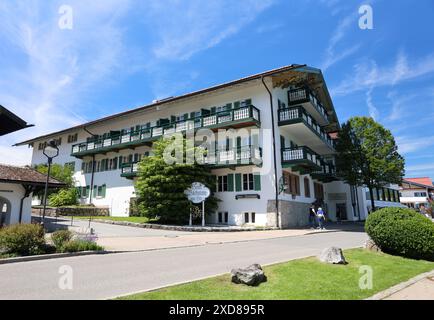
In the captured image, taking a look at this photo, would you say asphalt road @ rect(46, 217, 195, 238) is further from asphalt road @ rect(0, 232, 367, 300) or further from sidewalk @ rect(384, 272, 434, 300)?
sidewalk @ rect(384, 272, 434, 300)

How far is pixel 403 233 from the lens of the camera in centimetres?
1075

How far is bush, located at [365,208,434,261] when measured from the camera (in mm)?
10438

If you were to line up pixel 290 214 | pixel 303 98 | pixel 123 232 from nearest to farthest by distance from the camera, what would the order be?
pixel 123 232
pixel 290 214
pixel 303 98

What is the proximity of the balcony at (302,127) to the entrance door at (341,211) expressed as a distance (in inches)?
316

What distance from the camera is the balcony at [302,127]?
2509 cm

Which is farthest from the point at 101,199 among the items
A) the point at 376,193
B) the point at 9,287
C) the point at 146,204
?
the point at 376,193

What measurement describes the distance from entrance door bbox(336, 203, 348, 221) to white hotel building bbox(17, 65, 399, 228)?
0.11 metres

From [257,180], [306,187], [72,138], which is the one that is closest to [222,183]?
[257,180]

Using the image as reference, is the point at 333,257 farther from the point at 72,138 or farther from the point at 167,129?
the point at 72,138

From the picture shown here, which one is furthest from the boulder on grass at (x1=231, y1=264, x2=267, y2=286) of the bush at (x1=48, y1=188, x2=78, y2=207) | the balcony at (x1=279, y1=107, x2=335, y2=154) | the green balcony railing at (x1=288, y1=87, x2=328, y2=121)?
the bush at (x1=48, y1=188, x2=78, y2=207)

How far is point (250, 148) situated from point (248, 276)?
59.2 feet

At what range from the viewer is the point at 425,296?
6.07m

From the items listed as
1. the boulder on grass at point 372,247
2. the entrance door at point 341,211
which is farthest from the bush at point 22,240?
the entrance door at point 341,211

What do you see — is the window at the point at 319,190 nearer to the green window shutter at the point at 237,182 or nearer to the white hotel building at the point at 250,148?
the white hotel building at the point at 250,148
